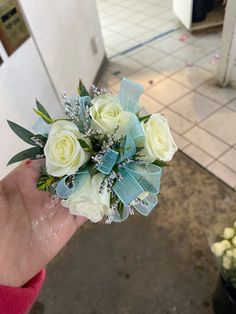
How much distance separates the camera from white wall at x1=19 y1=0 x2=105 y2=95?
157 cm

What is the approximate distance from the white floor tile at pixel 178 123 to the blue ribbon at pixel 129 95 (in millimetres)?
1316

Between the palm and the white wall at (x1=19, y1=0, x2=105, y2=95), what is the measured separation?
100 centimetres

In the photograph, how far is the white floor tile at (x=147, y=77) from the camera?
8.11 feet

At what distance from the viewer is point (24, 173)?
0.87 meters

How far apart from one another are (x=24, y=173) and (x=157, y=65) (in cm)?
214

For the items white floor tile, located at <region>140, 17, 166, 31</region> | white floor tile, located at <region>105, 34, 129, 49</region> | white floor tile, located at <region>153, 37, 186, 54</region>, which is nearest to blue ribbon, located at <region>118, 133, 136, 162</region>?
white floor tile, located at <region>153, 37, 186, 54</region>

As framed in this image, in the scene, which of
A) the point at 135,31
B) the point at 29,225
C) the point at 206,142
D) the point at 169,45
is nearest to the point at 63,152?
the point at 29,225

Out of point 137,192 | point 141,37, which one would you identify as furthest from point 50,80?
point 141,37

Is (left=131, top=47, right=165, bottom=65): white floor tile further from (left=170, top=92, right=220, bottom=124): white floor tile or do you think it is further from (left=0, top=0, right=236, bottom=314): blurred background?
(left=170, top=92, right=220, bottom=124): white floor tile

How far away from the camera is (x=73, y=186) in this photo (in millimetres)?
675

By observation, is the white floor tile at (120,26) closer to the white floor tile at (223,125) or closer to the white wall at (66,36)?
the white wall at (66,36)

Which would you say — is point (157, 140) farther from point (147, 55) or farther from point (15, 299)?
point (147, 55)

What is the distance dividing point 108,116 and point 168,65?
2.22 m

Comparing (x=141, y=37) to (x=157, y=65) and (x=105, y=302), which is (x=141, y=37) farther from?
(x=105, y=302)
